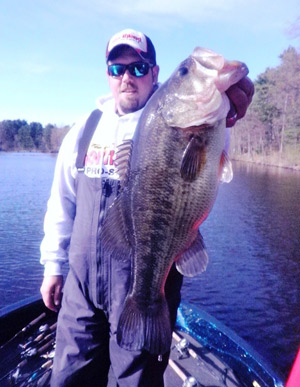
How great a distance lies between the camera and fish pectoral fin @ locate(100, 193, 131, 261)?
222 centimetres

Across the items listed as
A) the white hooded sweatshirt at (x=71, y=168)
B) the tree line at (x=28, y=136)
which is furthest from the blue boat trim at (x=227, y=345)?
the tree line at (x=28, y=136)

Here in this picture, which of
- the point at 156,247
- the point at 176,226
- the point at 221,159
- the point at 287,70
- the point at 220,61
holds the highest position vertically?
the point at 287,70

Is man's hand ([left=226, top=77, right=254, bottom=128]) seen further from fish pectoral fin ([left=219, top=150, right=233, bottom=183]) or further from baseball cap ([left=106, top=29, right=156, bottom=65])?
baseball cap ([left=106, top=29, right=156, bottom=65])

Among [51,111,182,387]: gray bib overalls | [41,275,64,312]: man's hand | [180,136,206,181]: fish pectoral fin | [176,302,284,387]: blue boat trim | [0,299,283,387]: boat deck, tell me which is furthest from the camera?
[0,299,283,387]: boat deck

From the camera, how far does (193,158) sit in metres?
1.94

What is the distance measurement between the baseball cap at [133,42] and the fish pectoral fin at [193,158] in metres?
0.99

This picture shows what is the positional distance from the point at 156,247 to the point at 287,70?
119 feet

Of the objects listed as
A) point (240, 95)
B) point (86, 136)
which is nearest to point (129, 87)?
point (86, 136)

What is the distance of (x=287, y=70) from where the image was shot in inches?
1341

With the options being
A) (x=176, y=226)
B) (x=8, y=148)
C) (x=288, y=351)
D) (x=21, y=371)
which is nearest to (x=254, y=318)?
(x=288, y=351)

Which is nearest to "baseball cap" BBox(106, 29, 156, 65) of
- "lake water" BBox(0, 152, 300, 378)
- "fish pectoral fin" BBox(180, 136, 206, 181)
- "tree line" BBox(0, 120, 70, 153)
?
"fish pectoral fin" BBox(180, 136, 206, 181)

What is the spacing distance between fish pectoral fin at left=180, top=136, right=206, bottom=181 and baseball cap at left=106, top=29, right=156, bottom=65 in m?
0.99

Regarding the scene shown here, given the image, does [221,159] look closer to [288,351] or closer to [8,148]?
[288,351]

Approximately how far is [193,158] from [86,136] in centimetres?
103
